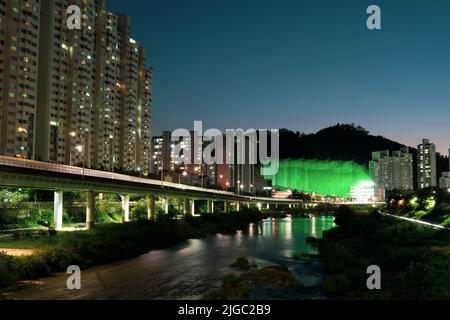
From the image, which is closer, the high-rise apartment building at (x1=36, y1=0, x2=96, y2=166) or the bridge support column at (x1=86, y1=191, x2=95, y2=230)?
the bridge support column at (x1=86, y1=191, x2=95, y2=230)

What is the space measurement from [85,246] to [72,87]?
10091 centimetres

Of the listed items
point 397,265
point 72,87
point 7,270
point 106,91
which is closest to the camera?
point 7,270

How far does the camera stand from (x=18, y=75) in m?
107

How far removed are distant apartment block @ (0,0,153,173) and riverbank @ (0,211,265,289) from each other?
40.0m

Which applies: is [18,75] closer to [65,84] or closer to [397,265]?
[65,84]

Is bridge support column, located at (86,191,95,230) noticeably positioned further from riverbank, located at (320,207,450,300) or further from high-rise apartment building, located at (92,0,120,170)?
high-rise apartment building, located at (92,0,120,170)

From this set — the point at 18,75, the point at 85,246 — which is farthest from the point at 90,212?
the point at 18,75

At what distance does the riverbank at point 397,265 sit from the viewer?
23375 mm

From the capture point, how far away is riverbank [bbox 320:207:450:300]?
23.4 m

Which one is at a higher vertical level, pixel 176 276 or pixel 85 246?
pixel 85 246

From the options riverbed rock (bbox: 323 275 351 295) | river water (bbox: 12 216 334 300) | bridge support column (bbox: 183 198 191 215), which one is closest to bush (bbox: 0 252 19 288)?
river water (bbox: 12 216 334 300)

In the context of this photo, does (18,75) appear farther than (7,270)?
Yes
